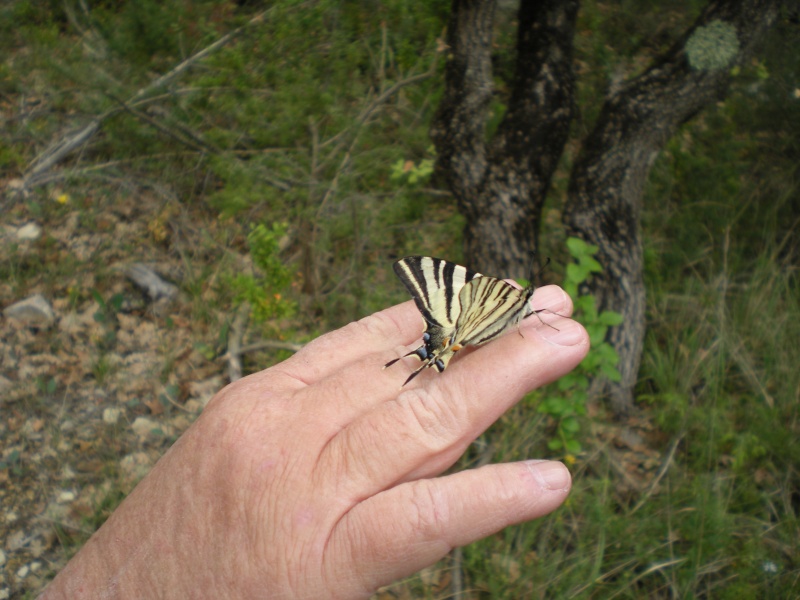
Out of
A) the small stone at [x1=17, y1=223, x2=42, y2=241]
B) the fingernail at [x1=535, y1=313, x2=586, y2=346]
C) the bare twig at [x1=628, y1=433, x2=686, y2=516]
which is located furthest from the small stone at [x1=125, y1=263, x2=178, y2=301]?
the bare twig at [x1=628, y1=433, x2=686, y2=516]

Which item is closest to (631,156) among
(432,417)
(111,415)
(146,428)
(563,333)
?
(563,333)

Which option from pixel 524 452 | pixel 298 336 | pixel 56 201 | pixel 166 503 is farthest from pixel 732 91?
pixel 56 201

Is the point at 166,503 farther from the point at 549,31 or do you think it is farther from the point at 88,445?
the point at 549,31

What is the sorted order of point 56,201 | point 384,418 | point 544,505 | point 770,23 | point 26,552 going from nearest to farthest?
point 544,505
point 384,418
point 26,552
point 770,23
point 56,201

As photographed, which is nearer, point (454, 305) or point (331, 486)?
point (331, 486)

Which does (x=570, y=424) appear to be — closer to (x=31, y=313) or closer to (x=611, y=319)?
(x=611, y=319)

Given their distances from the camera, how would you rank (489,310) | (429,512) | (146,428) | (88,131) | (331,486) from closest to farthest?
(429,512) < (331,486) < (489,310) < (146,428) < (88,131)

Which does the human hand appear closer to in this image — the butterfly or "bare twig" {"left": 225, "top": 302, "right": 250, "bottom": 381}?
the butterfly
